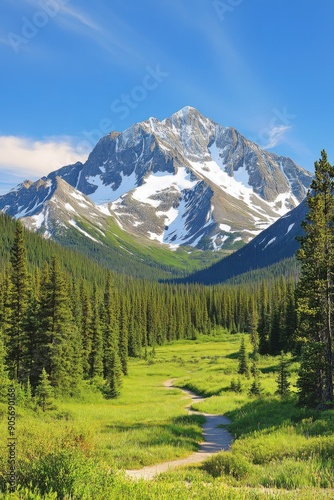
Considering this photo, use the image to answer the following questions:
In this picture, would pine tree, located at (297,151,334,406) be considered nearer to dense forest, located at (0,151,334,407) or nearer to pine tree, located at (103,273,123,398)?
dense forest, located at (0,151,334,407)

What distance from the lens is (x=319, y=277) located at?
27297 millimetres

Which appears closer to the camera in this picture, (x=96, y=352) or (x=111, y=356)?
(x=111, y=356)

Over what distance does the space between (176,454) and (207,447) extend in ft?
10.6

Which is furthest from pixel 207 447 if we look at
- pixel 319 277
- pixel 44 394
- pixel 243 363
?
pixel 243 363

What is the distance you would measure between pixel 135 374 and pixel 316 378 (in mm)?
51612

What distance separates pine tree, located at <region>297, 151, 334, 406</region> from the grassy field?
2.86 metres

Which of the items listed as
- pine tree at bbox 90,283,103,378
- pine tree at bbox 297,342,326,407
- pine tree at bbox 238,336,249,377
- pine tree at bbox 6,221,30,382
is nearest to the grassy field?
pine tree at bbox 297,342,326,407

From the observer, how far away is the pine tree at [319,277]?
2545cm

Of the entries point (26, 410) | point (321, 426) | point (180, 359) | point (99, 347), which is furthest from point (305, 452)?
point (180, 359)

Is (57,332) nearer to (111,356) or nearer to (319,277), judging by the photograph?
(111,356)

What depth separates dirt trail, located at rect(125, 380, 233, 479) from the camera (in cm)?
1514

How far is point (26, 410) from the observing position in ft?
107

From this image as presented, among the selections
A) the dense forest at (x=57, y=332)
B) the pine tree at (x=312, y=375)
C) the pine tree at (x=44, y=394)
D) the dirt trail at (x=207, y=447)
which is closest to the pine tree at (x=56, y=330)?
the dense forest at (x=57, y=332)

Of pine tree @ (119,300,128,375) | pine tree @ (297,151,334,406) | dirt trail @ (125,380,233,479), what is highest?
pine tree @ (297,151,334,406)
